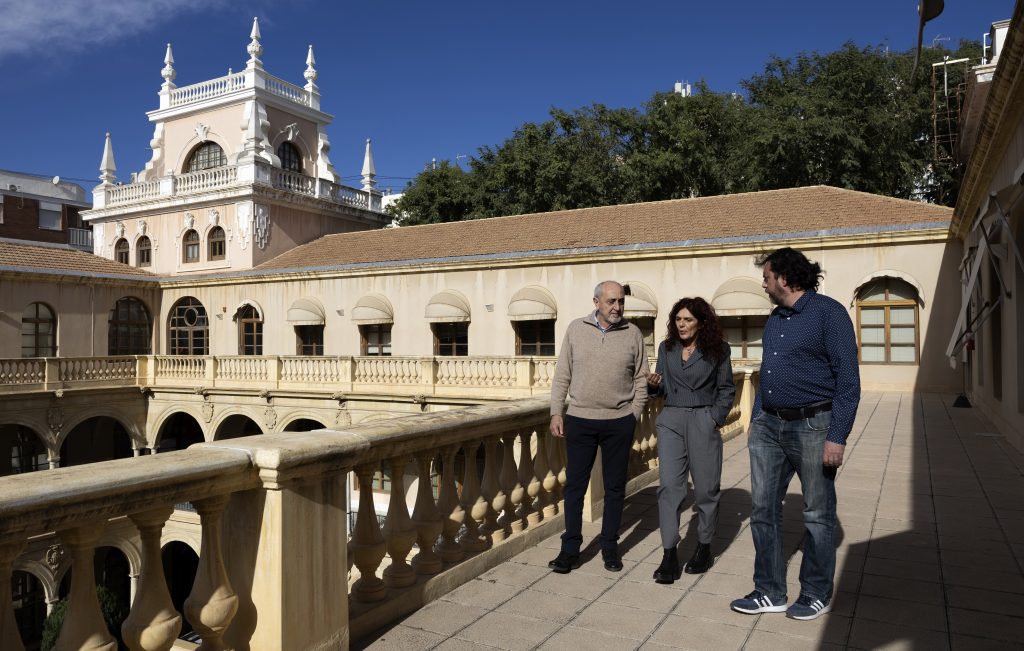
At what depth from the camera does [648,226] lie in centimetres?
2330

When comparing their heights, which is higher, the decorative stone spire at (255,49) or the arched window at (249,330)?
the decorative stone spire at (255,49)

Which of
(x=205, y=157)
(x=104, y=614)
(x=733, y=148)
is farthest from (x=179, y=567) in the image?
(x=733, y=148)

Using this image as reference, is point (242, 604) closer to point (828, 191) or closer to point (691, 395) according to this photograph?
point (691, 395)

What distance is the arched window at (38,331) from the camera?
25.5m

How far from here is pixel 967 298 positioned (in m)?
13.2

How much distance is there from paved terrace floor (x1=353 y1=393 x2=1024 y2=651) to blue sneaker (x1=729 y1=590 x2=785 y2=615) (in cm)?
4

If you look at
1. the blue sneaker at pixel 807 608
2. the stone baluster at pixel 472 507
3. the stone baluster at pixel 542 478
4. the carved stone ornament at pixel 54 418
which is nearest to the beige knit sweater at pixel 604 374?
the stone baluster at pixel 472 507

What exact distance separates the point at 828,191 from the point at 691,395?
20922 mm

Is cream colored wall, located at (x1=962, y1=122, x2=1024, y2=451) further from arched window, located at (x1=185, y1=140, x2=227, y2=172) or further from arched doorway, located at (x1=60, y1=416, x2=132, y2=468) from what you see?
arched window, located at (x1=185, y1=140, x2=227, y2=172)

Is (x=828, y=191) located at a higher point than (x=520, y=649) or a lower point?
higher

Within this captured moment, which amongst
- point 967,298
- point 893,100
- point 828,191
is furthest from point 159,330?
point 893,100

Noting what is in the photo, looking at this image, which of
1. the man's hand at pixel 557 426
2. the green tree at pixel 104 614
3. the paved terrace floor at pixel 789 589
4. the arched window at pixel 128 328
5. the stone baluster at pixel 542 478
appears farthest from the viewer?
the arched window at pixel 128 328

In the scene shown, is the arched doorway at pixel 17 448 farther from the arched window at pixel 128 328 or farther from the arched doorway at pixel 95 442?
the arched window at pixel 128 328

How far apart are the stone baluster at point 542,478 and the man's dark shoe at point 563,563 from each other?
0.74 m
